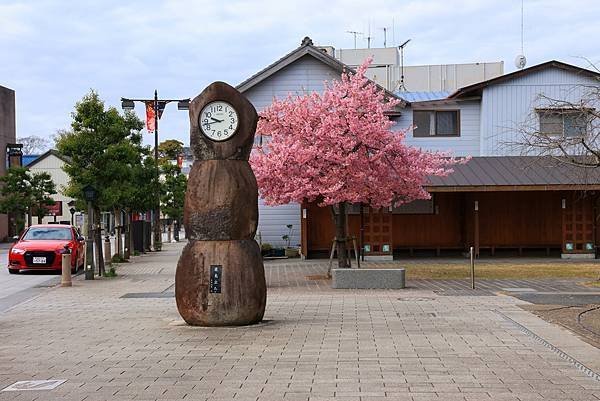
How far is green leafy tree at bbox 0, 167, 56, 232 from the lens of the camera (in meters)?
49.5

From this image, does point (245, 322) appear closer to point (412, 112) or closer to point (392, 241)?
point (392, 241)

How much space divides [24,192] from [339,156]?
35658 mm

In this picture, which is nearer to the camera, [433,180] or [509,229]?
[433,180]

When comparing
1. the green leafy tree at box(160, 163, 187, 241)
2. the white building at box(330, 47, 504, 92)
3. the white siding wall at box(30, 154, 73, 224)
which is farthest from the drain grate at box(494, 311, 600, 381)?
the white siding wall at box(30, 154, 73, 224)

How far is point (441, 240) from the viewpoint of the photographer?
98.8 ft

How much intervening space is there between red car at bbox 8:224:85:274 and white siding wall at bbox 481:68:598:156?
16167 millimetres

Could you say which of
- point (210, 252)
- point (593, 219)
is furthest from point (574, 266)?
point (210, 252)

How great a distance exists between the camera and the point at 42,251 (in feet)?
80.5

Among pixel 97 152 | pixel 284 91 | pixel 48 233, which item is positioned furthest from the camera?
pixel 284 91

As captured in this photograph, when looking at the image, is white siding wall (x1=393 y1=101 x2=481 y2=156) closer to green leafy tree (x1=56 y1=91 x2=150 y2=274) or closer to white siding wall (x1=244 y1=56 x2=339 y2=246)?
white siding wall (x1=244 y1=56 x2=339 y2=246)

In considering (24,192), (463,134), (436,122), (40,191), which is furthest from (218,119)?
(40,191)

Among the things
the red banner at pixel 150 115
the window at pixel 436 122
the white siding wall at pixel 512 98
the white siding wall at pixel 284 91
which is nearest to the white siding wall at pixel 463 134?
the window at pixel 436 122

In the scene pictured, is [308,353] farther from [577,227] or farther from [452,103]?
[452,103]

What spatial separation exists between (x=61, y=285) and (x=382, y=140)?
9.39 m
